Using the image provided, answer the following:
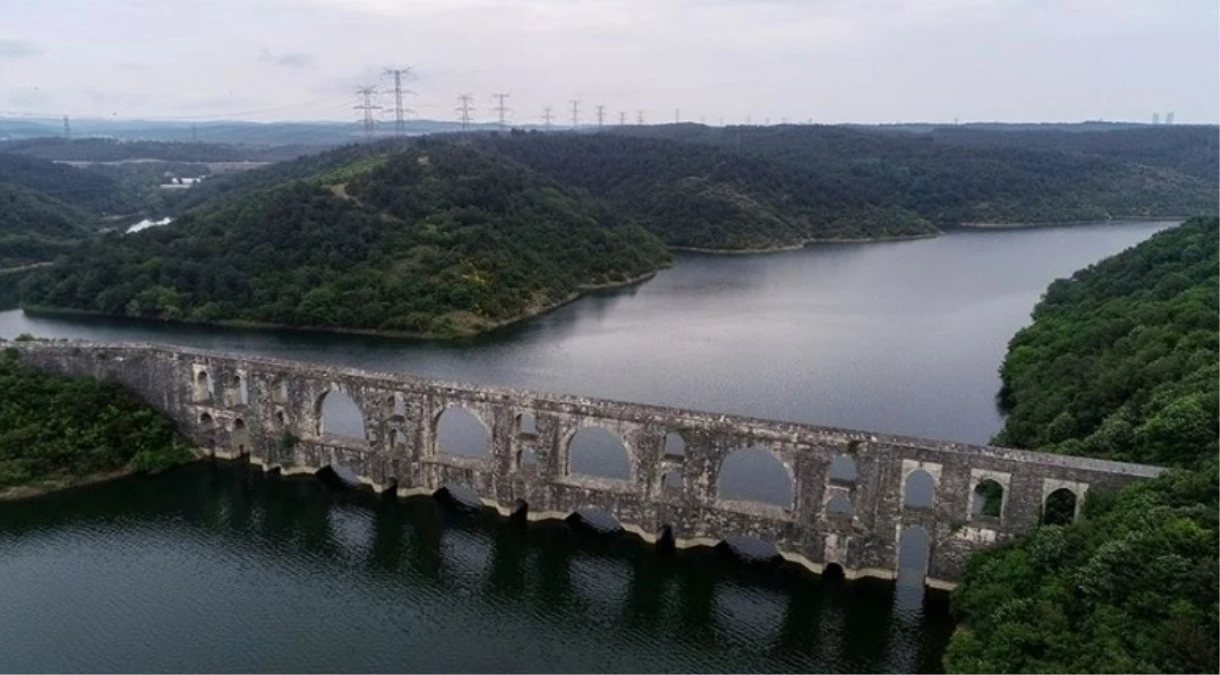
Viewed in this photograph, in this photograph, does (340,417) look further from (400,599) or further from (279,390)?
(400,599)

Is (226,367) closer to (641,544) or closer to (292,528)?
(292,528)

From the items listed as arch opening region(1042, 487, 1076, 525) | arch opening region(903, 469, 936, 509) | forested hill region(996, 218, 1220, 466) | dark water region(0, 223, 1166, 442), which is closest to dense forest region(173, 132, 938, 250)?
dark water region(0, 223, 1166, 442)

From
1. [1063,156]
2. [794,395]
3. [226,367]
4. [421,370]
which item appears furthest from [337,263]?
[1063,156]

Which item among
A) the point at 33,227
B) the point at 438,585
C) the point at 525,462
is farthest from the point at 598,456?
the point at 33,227

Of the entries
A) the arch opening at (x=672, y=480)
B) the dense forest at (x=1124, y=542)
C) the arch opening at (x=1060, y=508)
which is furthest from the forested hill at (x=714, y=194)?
the arch opening at (x=1060, y=508)

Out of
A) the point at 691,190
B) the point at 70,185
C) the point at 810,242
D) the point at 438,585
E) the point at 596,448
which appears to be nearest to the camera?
the point at 438,585

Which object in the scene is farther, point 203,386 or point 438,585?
point 203,386

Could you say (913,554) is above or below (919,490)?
below

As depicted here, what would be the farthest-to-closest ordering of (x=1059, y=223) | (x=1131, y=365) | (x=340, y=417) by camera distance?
(x=1059, y=223) → (x=340, y=417) → (x=1131, y=365)
